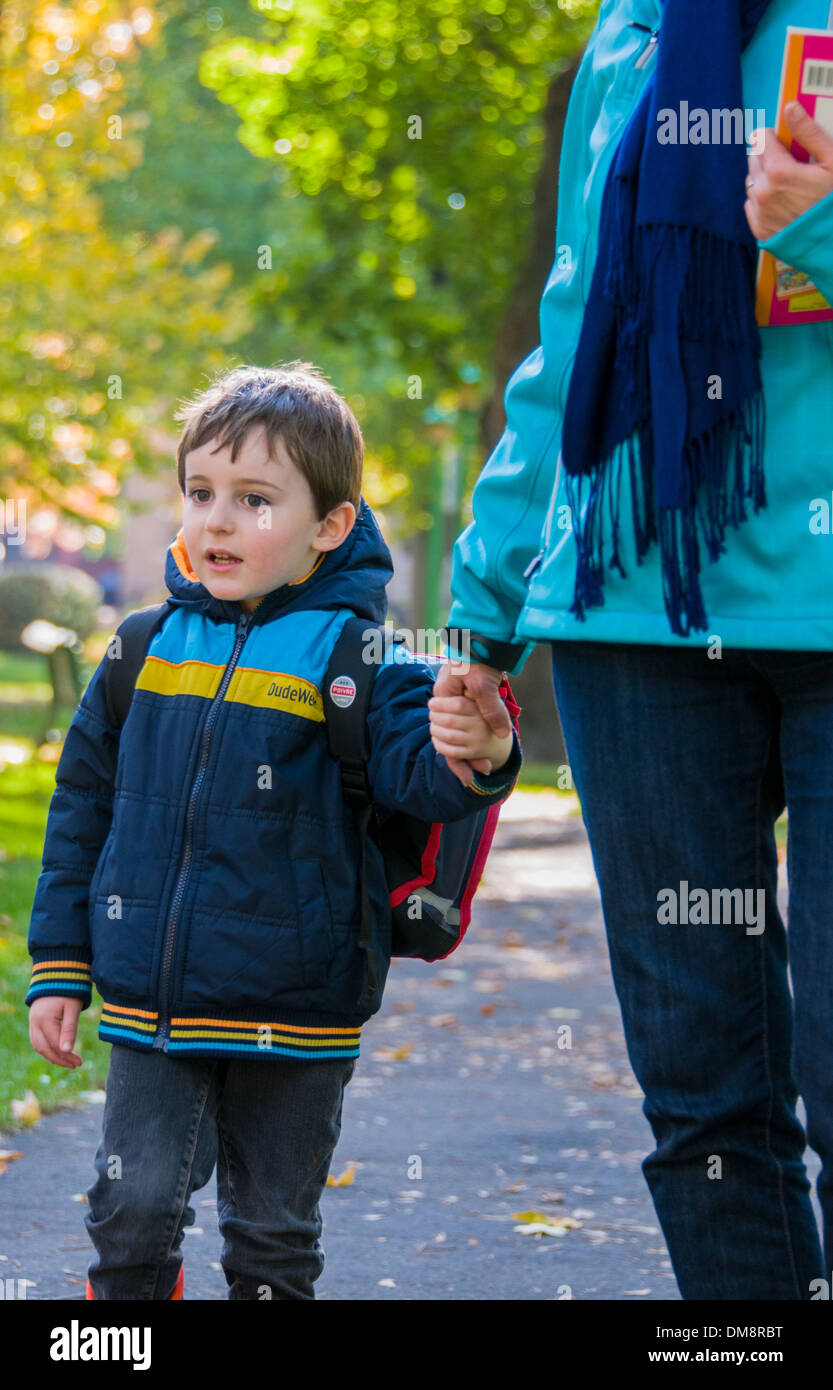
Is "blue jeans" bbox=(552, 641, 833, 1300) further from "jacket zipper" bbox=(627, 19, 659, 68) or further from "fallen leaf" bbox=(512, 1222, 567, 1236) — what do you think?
"fallen leaf" bbox=(512, 1222, 567, 1236)

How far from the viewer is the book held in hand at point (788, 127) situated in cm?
195

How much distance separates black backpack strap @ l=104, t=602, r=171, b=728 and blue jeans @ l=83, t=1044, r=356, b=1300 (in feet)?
1.77

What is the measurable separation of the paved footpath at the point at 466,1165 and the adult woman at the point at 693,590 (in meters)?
1.47

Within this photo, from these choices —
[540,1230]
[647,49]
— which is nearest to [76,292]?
[540,1230]

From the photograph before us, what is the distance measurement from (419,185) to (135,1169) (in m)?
18.6

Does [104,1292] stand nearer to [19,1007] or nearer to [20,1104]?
[20,1104]

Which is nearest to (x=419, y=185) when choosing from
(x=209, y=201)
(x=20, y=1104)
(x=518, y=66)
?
(x=518, y=66)

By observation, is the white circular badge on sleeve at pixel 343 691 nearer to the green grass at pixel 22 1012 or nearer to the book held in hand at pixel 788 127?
the book held in hand at pixel 788 127

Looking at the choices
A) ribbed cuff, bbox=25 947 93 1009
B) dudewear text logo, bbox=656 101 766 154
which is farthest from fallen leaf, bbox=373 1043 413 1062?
dudewear text logo, bbox=656 101 766 154

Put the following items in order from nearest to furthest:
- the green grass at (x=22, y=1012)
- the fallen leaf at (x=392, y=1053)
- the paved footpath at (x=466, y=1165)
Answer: the paved footpath at (x=466, y=1165)
the green grass at (x=22, y=1012)
the fallen leaf at (x=392, y=1053)

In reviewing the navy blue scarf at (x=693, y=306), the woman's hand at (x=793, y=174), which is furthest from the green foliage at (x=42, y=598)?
the woman's hand at (x=793, y=174)

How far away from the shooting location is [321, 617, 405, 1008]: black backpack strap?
264 centimetres

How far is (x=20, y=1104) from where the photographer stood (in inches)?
189

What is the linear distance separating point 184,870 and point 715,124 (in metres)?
1.27
